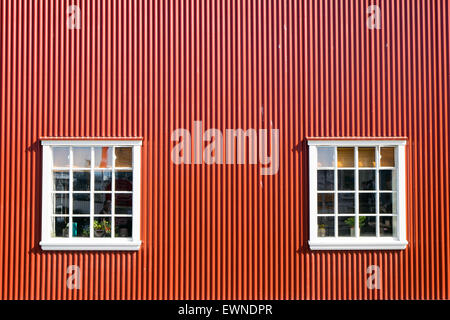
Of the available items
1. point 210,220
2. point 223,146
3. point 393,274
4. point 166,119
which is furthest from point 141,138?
point 393,274

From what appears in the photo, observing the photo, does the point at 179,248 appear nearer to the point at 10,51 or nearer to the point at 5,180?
the point at 5,180

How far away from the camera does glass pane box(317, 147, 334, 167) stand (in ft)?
21.4

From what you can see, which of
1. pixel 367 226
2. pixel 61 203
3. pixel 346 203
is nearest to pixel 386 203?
pixel 367 226

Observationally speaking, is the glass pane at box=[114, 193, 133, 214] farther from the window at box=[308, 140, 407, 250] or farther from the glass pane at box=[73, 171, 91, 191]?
the window at box=[308, 140, 407, 250]

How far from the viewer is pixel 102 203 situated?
21.2 feet

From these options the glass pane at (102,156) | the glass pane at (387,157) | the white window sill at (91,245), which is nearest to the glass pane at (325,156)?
the glass pane at (387,157)

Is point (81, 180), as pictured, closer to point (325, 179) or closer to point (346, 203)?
point (325, 179)

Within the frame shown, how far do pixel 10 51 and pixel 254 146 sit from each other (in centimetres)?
439

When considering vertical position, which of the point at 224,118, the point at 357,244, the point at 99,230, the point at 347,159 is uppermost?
the point at 224,118

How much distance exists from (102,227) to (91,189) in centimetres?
66

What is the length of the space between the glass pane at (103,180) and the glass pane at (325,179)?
11.4ft

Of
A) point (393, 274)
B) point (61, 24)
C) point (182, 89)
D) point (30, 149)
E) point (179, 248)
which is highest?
point (61, 24)

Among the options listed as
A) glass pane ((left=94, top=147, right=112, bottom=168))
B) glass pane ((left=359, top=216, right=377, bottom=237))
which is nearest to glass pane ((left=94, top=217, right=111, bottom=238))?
glass pane ((left=94, top=147, right=112, bottom=168))

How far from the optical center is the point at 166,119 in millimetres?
6496
